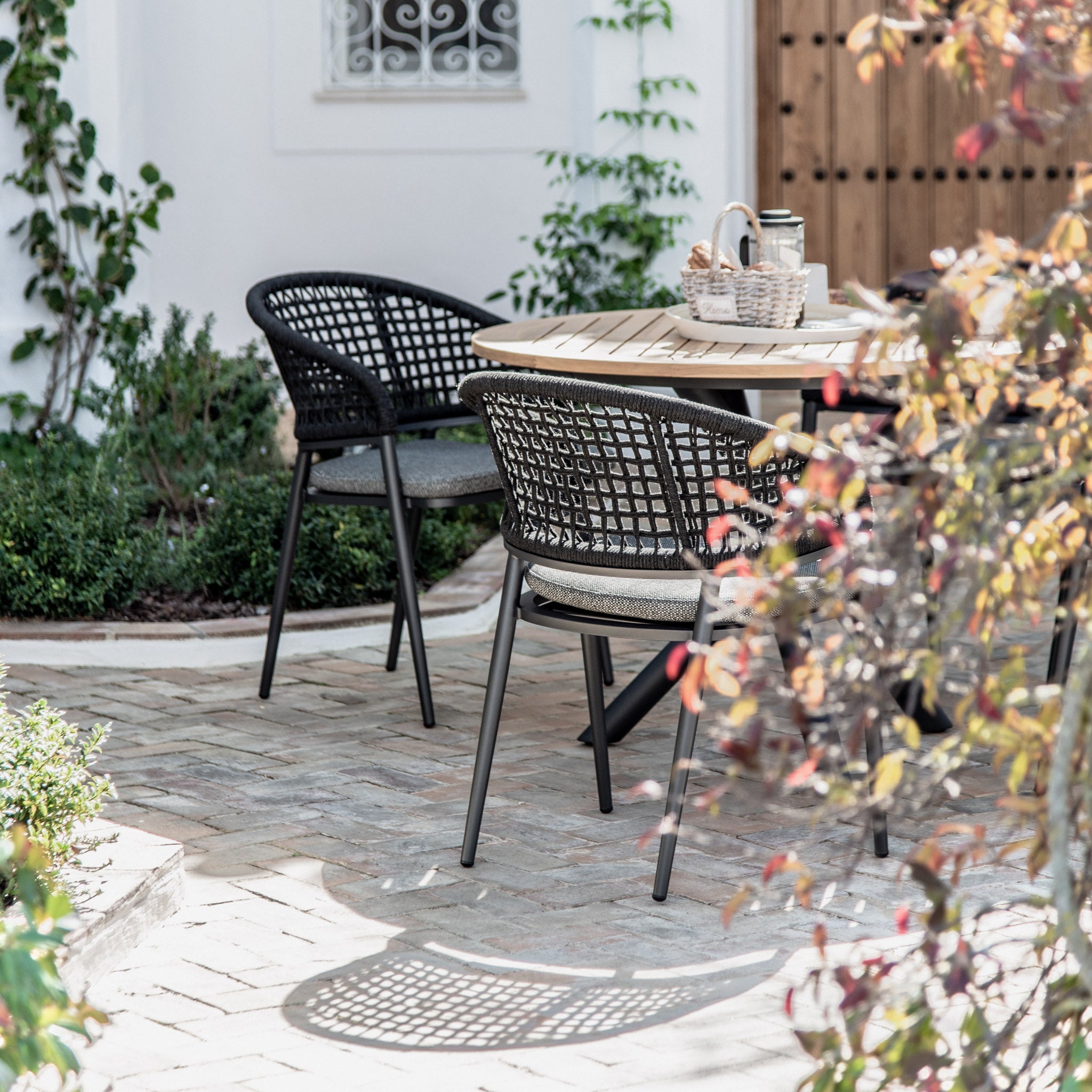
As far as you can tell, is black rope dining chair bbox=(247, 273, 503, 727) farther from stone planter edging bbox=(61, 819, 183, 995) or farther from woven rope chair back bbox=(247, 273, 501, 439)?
stone planter edging bbox=(61, 819, 183, 995)

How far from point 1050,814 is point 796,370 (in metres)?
1.67

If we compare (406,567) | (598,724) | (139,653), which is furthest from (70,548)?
(598,724)

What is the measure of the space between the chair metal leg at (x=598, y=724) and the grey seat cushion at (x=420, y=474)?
56cm

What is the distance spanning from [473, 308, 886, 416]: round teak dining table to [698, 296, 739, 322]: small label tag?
0.07 m

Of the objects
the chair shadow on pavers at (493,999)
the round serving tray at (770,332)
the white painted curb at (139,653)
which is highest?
the round serving tray at (770,332)

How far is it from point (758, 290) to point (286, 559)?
1.34 m

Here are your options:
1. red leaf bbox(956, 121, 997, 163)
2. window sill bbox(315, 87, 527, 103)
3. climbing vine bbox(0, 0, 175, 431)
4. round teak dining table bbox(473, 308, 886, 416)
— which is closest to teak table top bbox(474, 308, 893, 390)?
round teak dining table bbox(473, 308, 886, 416)

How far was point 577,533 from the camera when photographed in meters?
2.76

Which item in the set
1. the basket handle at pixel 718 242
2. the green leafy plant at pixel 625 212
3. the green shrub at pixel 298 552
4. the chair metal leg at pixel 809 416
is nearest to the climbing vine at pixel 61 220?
the green shrub at pixel 298 552

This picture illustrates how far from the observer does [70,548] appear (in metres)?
4.53

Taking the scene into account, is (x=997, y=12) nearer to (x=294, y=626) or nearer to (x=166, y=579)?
(x=294, y=626)

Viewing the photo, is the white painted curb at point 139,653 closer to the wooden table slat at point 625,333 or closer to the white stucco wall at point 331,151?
the wooden table slat at point 625,333

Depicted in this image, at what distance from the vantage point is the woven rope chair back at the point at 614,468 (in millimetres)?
2568

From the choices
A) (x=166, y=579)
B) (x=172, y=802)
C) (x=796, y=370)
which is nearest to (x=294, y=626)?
(x=166, y=579)
